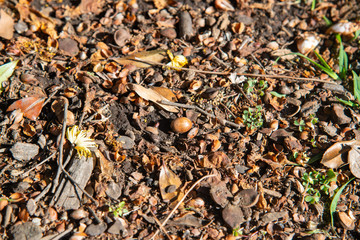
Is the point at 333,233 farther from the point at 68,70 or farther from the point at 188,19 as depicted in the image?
the point at 68,70

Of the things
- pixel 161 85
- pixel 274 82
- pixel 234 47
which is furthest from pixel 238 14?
pixel 161 85

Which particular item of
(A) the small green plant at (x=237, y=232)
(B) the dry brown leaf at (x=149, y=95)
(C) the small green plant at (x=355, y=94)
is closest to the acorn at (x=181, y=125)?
(B) the dry brown leaf at (x=149, y=95)

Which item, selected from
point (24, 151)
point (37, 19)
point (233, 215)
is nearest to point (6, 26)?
point (37, 19)

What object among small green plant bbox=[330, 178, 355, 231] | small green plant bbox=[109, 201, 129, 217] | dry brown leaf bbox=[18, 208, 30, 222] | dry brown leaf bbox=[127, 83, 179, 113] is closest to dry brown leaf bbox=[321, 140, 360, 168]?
small green plant bbox=[330, 178, 355, 231]

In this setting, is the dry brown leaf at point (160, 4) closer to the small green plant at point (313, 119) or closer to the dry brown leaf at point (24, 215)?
the small green plant at point (313, 119)

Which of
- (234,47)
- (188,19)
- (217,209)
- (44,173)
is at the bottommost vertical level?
(217,209)

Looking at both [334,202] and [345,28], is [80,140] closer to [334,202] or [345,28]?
[334,202]

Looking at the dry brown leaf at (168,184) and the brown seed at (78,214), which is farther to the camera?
the dry brown leaf at (168,184)
